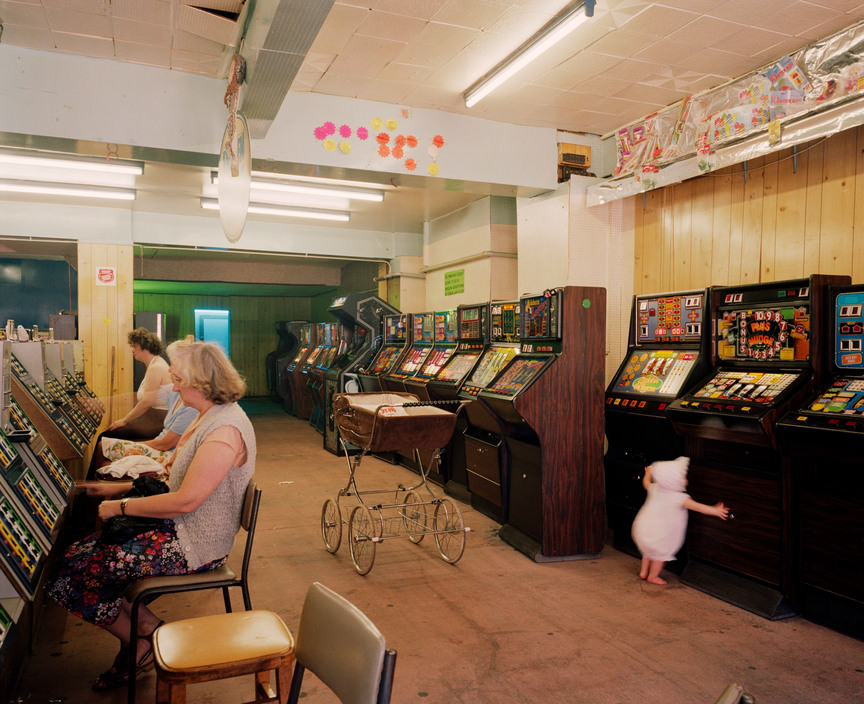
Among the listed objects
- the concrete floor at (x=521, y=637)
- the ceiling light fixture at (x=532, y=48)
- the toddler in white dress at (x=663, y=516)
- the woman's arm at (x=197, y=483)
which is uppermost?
the ceiling light fixture at (x=532, y=48)

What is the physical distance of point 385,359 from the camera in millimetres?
8438

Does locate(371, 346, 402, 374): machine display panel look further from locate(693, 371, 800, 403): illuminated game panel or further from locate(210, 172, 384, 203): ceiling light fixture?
locate(693, 371, 800, 403): illuminated game panel

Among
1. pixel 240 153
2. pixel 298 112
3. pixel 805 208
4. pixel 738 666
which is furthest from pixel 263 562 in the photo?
pixel 805 208

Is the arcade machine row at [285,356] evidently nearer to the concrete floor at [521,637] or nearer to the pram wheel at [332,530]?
the pram wheel at [332,530]

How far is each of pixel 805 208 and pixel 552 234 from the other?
230cm

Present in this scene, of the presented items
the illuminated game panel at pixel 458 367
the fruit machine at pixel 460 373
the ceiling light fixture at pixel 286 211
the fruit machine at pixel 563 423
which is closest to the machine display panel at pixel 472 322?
the fruit machine at pixel 460 373

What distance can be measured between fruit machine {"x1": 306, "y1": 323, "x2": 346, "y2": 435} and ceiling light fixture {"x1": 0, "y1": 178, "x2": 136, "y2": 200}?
3.62 m

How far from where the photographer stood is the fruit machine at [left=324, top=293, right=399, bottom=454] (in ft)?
28.3

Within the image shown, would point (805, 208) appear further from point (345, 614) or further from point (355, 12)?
point (345, 614)

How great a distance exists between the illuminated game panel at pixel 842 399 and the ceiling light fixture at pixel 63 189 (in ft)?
24.8

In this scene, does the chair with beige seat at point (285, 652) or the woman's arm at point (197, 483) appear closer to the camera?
the chair with beige seat at point (285, 652)

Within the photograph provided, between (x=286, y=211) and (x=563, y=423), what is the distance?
5.86m

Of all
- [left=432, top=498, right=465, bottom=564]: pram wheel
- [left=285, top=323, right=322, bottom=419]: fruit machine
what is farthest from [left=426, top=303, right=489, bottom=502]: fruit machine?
[left=285, top=323, right=322, bottom=419]: fruit machine

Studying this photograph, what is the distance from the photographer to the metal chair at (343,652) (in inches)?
51.3
